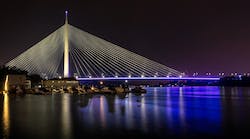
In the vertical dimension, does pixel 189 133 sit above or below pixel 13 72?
below

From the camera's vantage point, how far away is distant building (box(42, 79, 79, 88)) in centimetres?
5509

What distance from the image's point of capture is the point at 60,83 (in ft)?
190

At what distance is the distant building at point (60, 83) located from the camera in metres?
55.1

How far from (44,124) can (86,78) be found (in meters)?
43.1

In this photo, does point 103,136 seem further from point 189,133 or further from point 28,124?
point 28,124

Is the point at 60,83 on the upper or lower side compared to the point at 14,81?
lower

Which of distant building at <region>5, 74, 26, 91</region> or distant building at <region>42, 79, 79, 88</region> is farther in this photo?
distant building at <region>42, 79, 79, 88</region>

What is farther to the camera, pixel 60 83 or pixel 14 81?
pixel 60 83

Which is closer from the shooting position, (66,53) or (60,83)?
(66,53)

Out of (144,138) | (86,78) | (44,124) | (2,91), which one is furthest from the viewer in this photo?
(86,78)

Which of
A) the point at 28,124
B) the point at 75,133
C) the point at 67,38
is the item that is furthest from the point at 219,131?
the point at 67,38

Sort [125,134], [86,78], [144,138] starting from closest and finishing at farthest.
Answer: [144,138] < [125,134] < [86,78]

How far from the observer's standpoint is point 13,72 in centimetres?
5188

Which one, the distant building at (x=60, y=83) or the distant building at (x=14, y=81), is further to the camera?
the distant building at (x=60, y=83)
